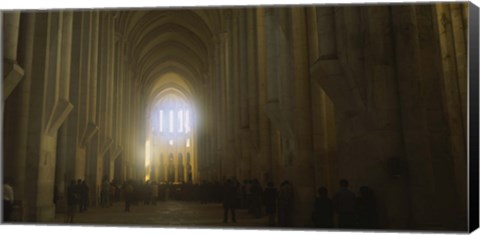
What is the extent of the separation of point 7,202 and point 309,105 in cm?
737

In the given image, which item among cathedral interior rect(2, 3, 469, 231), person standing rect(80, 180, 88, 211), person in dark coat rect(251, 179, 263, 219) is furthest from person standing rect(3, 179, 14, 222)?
person in dark coat rect(251, 179, 263, 219)

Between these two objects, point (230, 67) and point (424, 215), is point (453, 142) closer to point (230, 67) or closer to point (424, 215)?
point (424, 215)

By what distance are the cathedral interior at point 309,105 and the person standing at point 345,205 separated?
1.05ft

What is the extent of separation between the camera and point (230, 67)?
23.7 meters

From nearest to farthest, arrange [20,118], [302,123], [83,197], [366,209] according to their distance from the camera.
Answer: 1. [366,209]
2. [20,118]
3. [302,123]
4. [83,197]

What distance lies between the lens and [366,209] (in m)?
8.87

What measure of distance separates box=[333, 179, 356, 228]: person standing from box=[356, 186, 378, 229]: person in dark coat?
0.40ft

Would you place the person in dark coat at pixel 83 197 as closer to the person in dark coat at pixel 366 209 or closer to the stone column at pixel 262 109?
the stone column at pixel 262 109

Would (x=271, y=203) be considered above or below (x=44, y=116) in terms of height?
below

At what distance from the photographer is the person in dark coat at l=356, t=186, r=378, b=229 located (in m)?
8.75

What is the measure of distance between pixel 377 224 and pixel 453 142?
237cm

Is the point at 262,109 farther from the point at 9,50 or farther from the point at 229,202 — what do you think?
the point at 9,50

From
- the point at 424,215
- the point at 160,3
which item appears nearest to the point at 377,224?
the point at 424,215

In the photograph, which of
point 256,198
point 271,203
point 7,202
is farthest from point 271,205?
point 7,202
